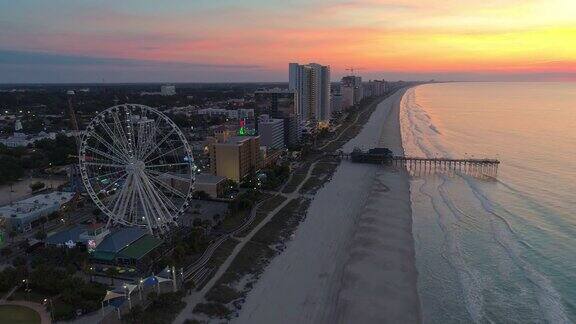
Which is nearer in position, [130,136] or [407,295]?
[407,295]

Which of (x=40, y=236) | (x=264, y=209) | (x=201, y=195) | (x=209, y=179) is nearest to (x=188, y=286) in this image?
(x=40, y=236)

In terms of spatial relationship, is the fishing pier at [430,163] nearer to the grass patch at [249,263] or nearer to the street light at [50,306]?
the grass patch at [249,263]

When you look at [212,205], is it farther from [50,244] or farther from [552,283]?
[552,283]

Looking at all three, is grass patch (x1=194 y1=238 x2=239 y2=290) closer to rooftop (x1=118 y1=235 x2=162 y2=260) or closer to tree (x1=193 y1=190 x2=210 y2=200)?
rooftop (x1=118 y1=235 x2=162 y2=260)

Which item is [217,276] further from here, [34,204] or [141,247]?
[34,204]

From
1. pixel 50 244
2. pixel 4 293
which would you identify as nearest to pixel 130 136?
pixel 50 244

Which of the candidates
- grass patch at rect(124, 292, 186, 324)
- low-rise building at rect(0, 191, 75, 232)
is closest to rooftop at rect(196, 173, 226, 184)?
low-rise building at rect(0, 191, 75, 232)
